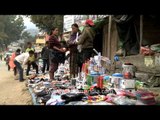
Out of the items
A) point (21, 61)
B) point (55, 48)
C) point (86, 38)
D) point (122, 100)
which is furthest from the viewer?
point (21, 61)

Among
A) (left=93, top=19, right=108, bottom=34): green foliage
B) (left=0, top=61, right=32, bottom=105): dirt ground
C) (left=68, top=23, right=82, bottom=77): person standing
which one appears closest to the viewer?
(left=68, top=23, right=82, bottom=77): person standing

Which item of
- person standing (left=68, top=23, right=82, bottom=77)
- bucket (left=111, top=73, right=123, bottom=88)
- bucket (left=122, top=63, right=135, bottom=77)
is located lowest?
bucket (left=111, top=73, right=123, bottom=88)

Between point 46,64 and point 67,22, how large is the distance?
5390 millimetres

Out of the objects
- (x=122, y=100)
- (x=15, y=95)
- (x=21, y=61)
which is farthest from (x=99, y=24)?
(x=122, y=100)

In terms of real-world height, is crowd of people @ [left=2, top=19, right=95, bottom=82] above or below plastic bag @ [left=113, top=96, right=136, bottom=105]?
above

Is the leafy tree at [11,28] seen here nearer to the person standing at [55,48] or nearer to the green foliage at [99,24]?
the green foliage at [99,24]

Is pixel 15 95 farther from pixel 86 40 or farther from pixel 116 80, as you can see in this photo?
pixel 116 80

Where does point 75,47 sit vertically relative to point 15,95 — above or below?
above

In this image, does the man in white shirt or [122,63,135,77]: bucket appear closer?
[122,63,135,77]: bucket

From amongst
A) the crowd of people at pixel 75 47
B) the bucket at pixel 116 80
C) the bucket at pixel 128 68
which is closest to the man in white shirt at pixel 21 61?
the crowd of people at pixel 75 47

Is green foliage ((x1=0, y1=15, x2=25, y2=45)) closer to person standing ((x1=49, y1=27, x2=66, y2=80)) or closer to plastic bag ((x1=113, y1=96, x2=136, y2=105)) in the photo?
person standing ((x1=49, y1=27, x2=66, y2=80))

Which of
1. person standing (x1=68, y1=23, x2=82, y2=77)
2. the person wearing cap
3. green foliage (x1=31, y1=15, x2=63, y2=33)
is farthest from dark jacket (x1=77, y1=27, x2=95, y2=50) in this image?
green foliage (x1=31, y1=15, x2=63, y2=33)
